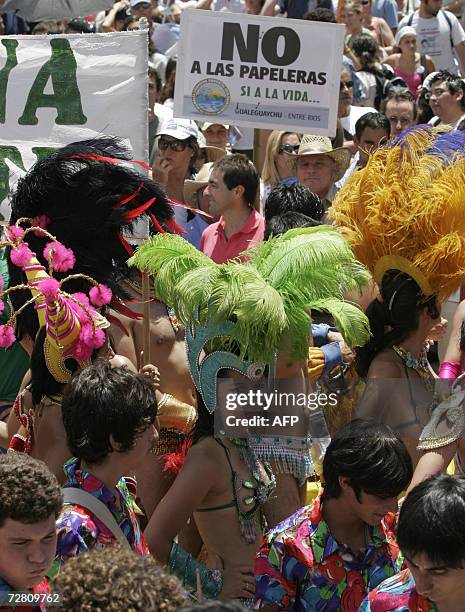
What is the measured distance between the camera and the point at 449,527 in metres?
2.59

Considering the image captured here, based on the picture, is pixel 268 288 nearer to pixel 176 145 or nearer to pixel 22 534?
pixel 22 534

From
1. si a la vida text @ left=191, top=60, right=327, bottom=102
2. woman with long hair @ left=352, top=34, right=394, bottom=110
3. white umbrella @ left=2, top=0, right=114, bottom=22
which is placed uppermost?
si a la vida text @ left=191, top=60, right=327, bottom=102

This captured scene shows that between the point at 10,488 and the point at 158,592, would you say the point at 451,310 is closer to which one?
the point at 10,488

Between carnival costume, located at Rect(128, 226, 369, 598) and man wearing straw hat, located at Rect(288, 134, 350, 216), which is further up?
carnival costume, located at Rect(128, 226, 369, 598)

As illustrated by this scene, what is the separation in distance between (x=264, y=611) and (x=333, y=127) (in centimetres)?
389

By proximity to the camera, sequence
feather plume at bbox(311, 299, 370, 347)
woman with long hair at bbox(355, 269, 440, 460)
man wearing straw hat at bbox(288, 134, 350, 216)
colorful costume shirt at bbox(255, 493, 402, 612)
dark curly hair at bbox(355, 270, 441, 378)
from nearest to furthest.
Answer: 1. colorful costume shirt at bbox(255, 493, 402, 612)
2. feather plume at bbox(311, 299, 370, 347)
3. woman with long hair at bbox(355, 269, 440, 460)
4. dark curly hair at bbox(355, 270, 441, 378)
5. man wearing straw hat at bbox(288, 134, 350, 216)

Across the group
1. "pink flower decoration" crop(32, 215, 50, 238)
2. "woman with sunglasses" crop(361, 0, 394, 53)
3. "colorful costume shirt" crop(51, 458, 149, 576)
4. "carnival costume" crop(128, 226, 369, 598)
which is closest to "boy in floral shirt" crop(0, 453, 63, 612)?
"colorful costume shirt" crop(51, 458, 149, 576)

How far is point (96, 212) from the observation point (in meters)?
4.33

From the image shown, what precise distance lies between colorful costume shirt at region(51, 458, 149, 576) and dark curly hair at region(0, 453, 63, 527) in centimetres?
23

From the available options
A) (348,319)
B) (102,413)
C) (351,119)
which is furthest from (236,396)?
(351,119)

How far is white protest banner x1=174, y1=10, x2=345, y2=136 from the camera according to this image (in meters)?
6.50

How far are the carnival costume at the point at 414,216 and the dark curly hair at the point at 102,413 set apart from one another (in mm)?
1301

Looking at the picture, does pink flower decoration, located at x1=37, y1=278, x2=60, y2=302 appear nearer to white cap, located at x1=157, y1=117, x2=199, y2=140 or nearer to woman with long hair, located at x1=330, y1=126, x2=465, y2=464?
woman with long hair, located at x1=330, y1=126, x2=465, y2=464

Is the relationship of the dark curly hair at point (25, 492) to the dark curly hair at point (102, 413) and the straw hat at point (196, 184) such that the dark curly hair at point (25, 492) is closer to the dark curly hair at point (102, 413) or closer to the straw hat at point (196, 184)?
the dark curly hair at point (102, 413)
